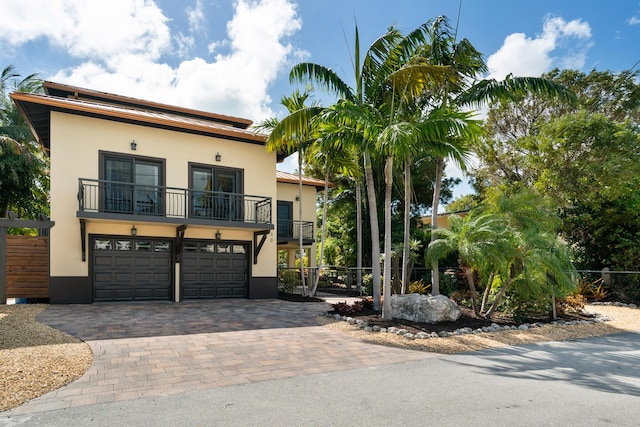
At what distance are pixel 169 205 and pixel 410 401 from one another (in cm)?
1080

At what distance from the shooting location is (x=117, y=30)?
9664 millimetres

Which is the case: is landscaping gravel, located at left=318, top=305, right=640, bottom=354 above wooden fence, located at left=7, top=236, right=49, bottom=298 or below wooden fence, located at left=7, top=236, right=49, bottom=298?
below

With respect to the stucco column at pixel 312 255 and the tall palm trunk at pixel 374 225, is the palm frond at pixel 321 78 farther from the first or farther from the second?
the stucco column at pixel 312 255

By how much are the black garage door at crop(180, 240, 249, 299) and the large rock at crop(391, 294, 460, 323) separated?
6.70 m

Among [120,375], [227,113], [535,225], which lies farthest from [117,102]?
[535,225]

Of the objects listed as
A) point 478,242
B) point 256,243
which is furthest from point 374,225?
point 256,243

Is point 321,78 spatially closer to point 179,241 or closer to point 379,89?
point 379,89

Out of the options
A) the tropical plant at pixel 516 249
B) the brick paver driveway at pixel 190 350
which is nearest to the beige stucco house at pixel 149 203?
the brick paver driveway at pixel 190 350

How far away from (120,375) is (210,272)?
8.96 m

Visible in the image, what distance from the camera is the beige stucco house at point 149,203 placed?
11.8m

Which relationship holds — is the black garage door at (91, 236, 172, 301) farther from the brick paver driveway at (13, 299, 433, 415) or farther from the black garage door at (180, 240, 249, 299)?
the brick paver driveway at (13, 299, 433, 415)

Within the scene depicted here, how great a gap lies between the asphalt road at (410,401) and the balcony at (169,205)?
338 inches

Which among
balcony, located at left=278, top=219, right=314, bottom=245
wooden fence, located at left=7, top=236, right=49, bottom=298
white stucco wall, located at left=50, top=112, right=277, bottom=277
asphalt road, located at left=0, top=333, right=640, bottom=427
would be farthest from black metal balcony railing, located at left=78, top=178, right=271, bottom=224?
asphalt road, located at left=0, top=333, right=640, bottom=427

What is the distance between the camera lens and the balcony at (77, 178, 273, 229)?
11945 millimetres
